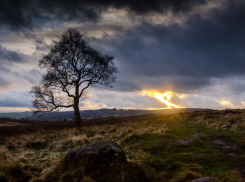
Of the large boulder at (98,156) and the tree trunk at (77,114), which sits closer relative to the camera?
the large boulder at (98,156)

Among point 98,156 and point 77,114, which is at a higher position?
point 77,114

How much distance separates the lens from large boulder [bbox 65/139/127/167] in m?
6.09

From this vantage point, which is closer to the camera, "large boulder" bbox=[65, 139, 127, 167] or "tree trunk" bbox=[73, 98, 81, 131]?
"large boulder" bbox=[65, 139, 127, 167]

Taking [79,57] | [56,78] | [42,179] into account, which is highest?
[79,57]

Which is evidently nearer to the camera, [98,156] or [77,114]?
[98,156]

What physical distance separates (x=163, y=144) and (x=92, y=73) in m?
12.8

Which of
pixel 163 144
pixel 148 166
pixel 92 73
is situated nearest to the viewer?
pixel 148 166

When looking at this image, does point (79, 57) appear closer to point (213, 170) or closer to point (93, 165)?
point (93, 165)

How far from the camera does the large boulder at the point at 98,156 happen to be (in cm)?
609

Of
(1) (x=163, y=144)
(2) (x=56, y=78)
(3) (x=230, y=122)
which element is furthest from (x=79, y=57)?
(3) (x=230, y=122)

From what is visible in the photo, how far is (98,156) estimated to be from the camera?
20.4 ft

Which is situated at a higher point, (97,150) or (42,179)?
(97,150)

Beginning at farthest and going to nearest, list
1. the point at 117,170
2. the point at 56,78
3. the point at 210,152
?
the point at 56,78, the point at 210,152, the point at 117,170

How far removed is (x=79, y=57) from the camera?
18.6 metres
